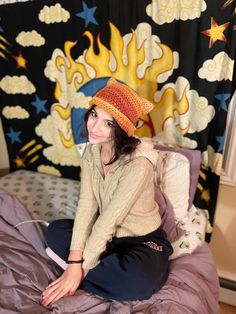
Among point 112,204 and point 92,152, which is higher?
point 92,152

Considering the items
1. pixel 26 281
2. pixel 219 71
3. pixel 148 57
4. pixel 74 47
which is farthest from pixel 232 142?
pixel 26 281

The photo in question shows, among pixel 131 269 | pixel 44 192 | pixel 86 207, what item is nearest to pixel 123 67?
pixel 86 207

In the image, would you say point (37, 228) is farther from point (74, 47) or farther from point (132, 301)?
point (74, 47)

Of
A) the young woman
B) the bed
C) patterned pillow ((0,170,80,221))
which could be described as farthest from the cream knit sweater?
patterned pillow ((0,170,80,221))

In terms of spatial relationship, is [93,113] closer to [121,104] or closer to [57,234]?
[121,104]

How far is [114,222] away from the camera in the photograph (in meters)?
1.00

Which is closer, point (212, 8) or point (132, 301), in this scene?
point (132, 301)

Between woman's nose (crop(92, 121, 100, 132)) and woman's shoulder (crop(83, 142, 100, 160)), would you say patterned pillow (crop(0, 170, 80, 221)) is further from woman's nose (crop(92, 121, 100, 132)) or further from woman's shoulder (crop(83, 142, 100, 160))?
woman's nose (crop(92, 121, 100, 132))

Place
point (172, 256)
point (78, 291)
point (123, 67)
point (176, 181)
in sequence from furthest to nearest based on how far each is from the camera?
point (123, 67) → point (176, 181) → point (172, 256) → point (78, 291)

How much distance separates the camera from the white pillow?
127cm

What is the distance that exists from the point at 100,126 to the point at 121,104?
101 mm

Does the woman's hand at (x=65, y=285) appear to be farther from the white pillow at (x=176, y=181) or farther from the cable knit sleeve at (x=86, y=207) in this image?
the white pillow at (x=176, y=181)

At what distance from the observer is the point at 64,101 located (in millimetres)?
1592

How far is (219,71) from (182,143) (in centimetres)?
36
